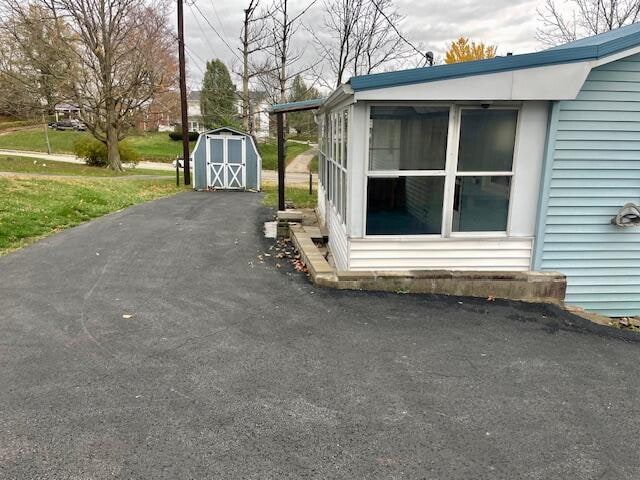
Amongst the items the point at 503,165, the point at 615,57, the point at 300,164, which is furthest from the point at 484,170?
the point at 300,164

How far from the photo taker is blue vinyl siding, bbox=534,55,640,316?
5.24m

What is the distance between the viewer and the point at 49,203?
10.4 m

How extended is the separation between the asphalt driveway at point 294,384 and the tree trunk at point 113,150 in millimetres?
19544

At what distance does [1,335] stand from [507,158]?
553cm

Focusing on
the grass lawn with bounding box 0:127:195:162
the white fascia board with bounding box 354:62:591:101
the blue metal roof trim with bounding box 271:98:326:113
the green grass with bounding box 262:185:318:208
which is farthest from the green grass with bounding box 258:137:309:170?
the white fascia board with bounding box 354:62:591:101

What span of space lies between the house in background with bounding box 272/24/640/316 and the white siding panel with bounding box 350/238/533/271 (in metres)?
0.01

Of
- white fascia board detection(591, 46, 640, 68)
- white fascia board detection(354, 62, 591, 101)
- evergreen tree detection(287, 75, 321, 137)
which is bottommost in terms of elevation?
white fascia board detection(354, 62, 591, 101)

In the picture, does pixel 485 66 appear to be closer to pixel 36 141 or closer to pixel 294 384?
pixel 294 384

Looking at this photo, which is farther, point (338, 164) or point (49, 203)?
point (49, 203)

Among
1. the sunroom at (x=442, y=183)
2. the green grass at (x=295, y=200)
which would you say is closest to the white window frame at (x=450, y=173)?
the sunroom at (x=442, y=183)

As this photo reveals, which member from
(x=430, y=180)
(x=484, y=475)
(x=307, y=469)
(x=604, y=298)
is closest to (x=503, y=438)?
(x=484, y=475)

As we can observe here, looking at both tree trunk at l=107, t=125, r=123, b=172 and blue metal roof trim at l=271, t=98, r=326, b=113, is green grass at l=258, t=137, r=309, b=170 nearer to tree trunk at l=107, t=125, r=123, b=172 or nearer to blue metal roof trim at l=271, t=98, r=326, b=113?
tree trunk at l=107, t=125, r=123, b=172

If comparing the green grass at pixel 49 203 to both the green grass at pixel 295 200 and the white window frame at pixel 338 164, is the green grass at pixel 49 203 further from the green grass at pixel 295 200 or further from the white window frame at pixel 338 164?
the white window frame at pixel 338 164

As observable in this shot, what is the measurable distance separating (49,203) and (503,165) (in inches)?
382
